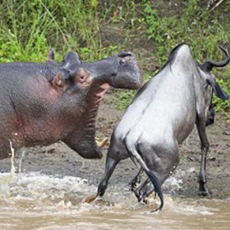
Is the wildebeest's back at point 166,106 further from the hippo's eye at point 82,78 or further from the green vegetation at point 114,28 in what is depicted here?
the green vegetation at point 114,28

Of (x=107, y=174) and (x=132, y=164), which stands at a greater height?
(x=132, y=164)

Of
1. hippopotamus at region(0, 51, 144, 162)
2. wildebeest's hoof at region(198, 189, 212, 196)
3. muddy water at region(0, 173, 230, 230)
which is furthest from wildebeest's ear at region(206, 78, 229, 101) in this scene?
hippopotamus at region(0, 51, 144, 162)

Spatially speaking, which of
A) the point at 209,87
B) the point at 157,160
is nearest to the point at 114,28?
the point at 209,87

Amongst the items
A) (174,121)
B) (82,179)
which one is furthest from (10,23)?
(174,121)

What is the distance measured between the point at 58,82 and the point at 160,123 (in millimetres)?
1033

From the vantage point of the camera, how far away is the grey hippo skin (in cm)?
695

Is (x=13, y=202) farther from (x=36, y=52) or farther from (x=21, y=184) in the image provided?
(x=36, y=52)

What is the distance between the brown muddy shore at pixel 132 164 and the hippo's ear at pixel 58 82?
1.84 m

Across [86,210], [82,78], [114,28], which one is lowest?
[86,210]

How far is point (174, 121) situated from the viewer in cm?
730

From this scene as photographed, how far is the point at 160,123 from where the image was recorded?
280 inches

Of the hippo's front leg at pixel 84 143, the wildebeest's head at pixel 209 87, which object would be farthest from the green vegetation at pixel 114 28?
the hippo's front leg at pixel 84 143

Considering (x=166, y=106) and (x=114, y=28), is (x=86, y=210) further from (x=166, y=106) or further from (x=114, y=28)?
(x=114, y=28)

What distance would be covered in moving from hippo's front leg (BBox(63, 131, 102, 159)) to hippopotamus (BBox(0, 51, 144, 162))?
2 cm
